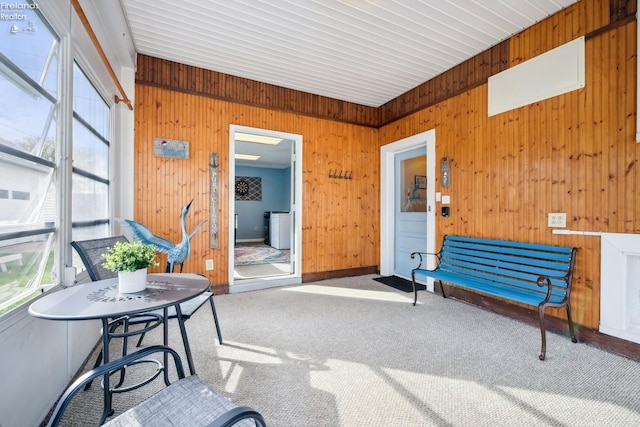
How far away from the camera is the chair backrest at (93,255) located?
5.73 feet

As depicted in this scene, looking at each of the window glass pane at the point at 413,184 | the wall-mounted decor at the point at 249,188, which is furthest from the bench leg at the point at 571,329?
the wall-mounted decor at the point at 249,188

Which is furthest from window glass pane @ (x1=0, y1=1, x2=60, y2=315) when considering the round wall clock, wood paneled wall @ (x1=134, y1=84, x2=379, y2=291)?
the round wall clock

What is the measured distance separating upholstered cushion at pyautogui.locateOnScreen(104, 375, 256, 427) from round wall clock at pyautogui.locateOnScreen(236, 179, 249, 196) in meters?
8.06

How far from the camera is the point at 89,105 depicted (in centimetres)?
240

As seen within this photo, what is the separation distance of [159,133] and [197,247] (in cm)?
146

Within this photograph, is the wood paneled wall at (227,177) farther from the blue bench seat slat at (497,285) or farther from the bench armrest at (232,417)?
the bench armrest at (232,417)

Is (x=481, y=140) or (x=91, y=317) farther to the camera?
(x=481, y=140)

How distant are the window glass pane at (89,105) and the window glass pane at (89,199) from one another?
0.50m

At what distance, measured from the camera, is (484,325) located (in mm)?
2746

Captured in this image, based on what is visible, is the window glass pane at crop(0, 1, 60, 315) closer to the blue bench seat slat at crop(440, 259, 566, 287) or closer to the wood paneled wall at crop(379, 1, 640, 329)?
the blue bench seat slat at crop(440, 259, 566, 287)

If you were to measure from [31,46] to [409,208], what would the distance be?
4284 mm

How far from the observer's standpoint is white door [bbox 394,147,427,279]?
4.27 meters

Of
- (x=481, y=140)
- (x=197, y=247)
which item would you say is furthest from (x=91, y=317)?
(x=481, y=140)

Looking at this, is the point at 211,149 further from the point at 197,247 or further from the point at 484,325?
the point at 484,325
